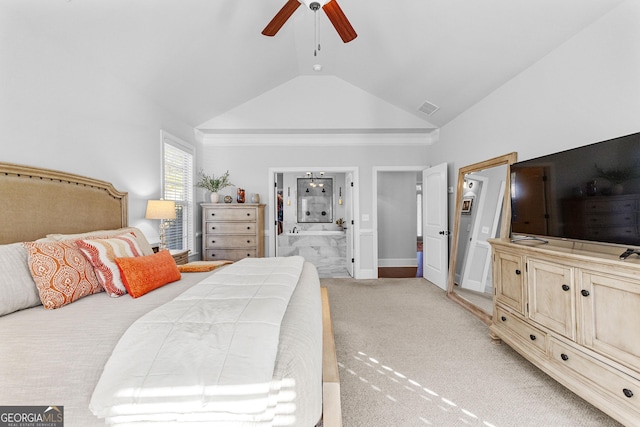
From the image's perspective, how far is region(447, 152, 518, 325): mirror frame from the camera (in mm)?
3027

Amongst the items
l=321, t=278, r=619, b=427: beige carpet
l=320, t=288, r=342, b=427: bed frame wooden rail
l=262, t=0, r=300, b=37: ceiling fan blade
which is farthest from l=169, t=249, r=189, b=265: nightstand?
l=262, t=0, r=300, b=37: ceiling fan blade

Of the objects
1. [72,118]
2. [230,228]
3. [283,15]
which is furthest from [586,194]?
[230,228]

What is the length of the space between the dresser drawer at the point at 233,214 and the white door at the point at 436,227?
2908 millimetres

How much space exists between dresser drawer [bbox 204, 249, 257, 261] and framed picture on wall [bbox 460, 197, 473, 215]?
10.2 ft

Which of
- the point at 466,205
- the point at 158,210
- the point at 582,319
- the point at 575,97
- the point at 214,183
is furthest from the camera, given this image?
the point at 214,183

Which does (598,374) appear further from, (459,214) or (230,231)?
(230,231)

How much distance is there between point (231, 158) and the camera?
504cm

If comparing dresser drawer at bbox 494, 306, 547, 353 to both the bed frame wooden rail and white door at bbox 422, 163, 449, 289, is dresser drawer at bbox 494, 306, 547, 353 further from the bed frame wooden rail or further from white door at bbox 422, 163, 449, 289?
white door at bbox 422, 163, 449, 289

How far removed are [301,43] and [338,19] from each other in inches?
70.9

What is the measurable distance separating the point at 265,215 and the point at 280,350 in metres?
4.05

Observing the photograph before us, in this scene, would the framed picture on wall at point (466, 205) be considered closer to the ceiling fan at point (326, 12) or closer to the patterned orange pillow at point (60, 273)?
the ceiling fan at point (326, 12)

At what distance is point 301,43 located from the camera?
373 centimetres

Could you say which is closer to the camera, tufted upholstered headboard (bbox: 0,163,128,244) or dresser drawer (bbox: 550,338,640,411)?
dresser drawer (bbox: 550,338,640,411)

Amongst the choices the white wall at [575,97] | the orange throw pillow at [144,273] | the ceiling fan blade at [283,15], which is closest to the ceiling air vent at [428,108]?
the white wall at [575,97]
